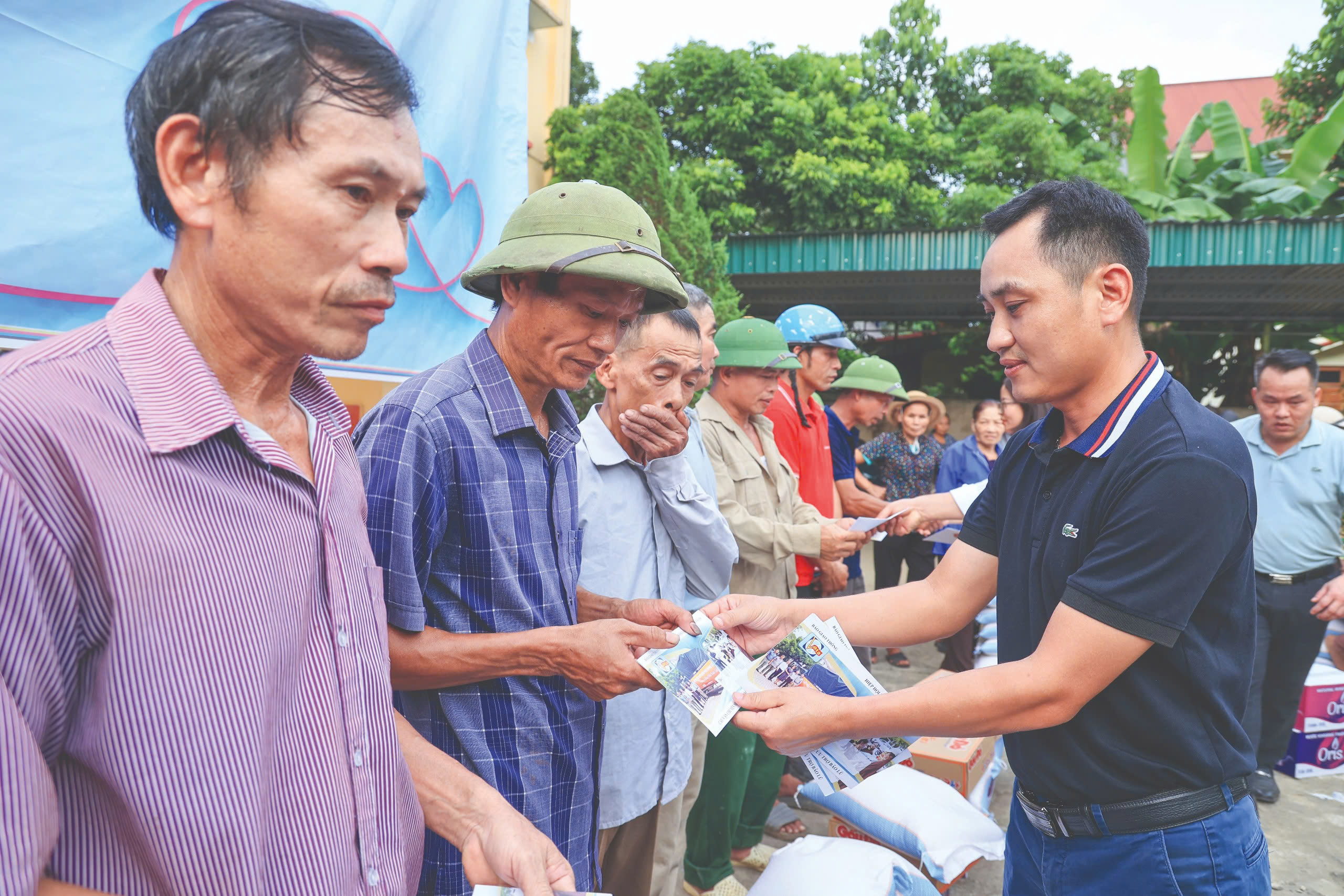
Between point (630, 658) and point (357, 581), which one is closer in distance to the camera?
point (357, 581)

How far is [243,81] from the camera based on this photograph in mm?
883

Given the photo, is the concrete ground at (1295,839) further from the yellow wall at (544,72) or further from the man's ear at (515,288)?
the yellow wall at (544,72)

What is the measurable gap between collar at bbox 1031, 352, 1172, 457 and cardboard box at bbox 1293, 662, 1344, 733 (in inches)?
170

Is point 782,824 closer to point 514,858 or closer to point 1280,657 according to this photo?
point 1280,657

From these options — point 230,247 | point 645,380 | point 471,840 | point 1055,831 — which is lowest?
point 1055,831

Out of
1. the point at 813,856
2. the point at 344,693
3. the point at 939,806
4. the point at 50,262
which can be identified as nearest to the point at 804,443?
the point at 939,806

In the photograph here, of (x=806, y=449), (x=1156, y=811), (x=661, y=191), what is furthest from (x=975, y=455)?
(x=1156, y=811)

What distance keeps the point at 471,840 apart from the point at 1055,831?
132 centimetres

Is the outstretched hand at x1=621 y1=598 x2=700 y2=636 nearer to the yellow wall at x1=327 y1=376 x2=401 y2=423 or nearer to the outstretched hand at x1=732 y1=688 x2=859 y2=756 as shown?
the outstretched hand at x1=732 y1=688 x2=859 y2=756

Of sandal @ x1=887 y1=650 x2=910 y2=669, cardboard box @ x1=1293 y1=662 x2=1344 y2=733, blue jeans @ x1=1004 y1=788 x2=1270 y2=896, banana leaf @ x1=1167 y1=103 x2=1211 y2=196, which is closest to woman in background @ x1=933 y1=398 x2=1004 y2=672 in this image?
sandal @ x1=887 y1=650 x2=910 y2=669

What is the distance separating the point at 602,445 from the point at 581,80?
2036 cm

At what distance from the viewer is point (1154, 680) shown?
1.64 m

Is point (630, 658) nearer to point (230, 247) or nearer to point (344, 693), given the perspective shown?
point (344, 693)

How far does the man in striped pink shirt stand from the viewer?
0.72 metres
